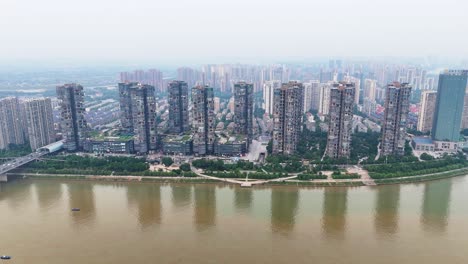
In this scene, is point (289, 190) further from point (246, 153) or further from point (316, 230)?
point (246, 153)

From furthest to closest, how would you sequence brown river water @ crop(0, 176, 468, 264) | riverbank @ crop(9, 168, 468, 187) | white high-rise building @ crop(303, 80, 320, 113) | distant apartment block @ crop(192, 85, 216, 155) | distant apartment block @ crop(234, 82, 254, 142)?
1. white high-rise building @ crop(303, 80, 320, 113)
2. distant apartment block @ crop(234, 82, 254, 142)
3. distant apartment block @ crop(192, 85, 216, 155)
4. riverbank @ crop(9, 168, 468, 187)
5. brown river water @ crop(0, 176, 468, 264)

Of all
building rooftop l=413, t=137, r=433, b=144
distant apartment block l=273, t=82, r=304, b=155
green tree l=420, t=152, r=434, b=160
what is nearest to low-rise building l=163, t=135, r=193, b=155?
distant apartment block l=273, t=82, r=304, b=155

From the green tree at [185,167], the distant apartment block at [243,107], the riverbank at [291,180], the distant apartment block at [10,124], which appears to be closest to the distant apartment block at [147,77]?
the distant apartment block at [10,124]

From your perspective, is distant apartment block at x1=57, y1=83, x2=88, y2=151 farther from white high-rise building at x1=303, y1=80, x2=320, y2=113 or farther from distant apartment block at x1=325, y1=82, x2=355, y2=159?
white high-rise building at x1=303, y1=80, x2=320, y2=113

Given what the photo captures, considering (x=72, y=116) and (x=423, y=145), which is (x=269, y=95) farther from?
(x=72, y=116)

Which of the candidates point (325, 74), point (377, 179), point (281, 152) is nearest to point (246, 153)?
point (281, 152)

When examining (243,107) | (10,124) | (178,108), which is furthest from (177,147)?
(10,124)

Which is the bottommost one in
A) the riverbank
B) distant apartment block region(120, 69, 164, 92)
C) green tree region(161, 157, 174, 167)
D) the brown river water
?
the brown river water

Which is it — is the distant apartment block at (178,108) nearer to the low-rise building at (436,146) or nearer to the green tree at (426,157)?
the green tree at (426,157)
